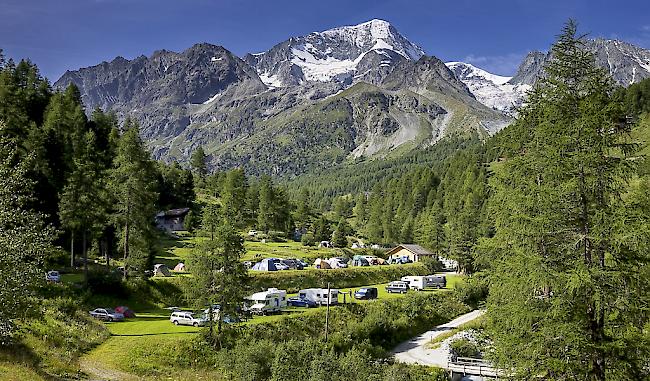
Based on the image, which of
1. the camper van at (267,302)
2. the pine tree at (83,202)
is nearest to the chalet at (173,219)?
the pine tree at (83,202)

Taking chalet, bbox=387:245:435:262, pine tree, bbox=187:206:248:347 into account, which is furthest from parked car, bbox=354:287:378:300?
chalet, bbox=387:245:435:262

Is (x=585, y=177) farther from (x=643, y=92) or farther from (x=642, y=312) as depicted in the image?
(x=643, y=92)

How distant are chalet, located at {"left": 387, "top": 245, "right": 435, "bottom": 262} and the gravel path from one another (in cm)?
3167

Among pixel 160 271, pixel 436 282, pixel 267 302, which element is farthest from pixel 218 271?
pixel 436 282

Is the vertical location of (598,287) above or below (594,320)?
above

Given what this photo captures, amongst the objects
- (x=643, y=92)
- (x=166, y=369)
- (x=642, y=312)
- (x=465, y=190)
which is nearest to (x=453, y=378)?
(x=166, y=369)

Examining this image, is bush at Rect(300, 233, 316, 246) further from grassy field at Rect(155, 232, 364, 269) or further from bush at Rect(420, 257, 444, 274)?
bush at Rect(420, 257, 444, 274)

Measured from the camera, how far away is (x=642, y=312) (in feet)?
34.5

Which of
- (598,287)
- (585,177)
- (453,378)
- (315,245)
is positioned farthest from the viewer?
(315,245)

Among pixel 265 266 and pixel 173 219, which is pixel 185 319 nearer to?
pixel 265 266

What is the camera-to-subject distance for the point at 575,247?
35.6 ft

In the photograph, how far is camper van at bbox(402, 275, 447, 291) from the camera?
6070 centimetres

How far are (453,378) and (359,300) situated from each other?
55.2 ft

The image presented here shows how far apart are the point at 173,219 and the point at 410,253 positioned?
1669 inches
